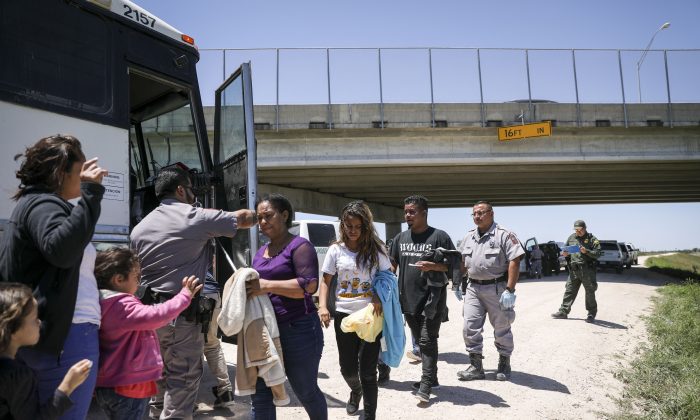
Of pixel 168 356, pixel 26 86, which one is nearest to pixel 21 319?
pixel 168 356

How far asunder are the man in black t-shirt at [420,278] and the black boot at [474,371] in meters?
0.48

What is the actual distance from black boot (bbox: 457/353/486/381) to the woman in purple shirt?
10.0ft

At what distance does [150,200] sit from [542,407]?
455 cm

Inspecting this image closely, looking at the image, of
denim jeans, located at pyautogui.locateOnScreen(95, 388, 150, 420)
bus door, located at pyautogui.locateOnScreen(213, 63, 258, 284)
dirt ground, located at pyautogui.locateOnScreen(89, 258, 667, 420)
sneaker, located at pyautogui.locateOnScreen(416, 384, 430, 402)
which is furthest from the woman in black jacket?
sneaker, located at pyautogui.locateOnScreen(416, 384, 430, 402)

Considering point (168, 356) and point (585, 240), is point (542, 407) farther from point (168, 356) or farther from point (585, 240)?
point (585, 240)

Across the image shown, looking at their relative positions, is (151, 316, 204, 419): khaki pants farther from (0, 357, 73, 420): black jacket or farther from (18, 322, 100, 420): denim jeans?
(0, 357, 73, 420): black jacket

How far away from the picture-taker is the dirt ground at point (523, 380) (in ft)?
16.1

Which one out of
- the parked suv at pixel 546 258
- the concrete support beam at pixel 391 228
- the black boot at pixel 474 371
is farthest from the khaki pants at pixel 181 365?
the concrete support beam at pixel 391 228

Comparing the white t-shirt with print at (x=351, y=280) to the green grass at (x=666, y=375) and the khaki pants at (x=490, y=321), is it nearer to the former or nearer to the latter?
the khaki pants at (x=490, y=321)

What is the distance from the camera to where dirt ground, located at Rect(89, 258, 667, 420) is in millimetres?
4895

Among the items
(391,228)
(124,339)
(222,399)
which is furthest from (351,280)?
A: (391,228)

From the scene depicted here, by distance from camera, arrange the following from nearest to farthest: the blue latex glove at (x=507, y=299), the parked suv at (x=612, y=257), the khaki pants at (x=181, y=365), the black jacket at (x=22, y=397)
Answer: the black jacket at (x=22, y=397), the khaki pants at (x=181, y=365), the blue latex glove at (x=507, y=299), the parked suv at (x=612, y=257)

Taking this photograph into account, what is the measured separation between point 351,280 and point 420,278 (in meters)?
1.35

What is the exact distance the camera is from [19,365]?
6.64 feet
